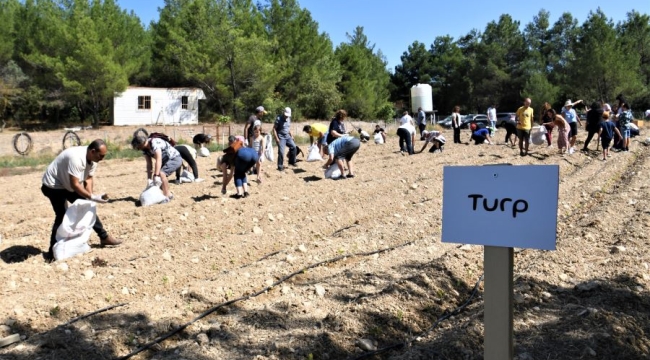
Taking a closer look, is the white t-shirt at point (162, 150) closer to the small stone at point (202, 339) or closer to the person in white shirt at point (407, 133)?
the small stone at point (202, 339)

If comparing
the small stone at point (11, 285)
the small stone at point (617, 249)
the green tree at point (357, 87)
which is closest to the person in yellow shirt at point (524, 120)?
the small stone at point (617, 249)

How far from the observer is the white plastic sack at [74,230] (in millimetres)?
Answer: 6117

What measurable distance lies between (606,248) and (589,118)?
951cm

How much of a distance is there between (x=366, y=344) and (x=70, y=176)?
391 centimetres

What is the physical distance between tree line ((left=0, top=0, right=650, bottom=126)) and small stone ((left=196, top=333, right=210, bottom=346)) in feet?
123

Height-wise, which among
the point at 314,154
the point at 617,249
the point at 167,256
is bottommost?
the point at 167,256

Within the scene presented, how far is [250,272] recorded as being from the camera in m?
5.48

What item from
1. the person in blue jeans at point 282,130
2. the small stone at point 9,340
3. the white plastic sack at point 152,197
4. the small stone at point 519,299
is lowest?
the small stone at point 9,340

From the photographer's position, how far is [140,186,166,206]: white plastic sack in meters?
8.91

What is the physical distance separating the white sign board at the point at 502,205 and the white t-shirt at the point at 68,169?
469cm

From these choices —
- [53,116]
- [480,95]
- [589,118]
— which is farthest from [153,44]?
[589,118]

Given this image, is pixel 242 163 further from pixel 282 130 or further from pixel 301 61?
pixel 301 61

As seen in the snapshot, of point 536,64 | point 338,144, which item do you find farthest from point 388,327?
point 536,64

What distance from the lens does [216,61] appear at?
42.4m
